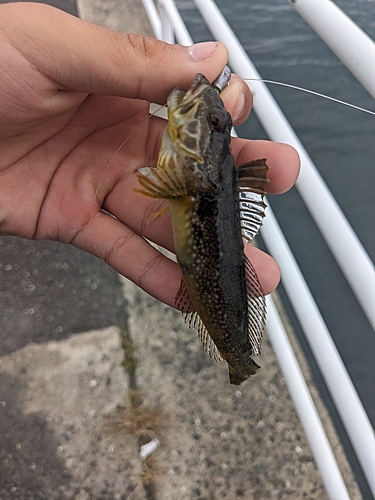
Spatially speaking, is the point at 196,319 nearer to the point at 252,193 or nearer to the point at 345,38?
the point at 252,193

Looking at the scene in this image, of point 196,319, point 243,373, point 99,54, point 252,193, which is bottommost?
point 243,373

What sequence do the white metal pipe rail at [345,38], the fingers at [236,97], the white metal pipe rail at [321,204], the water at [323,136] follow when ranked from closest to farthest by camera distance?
the white metal pipe rail at [345,38] → the white metal pipe rail at [321,204] → the fingers at [236,97] → the water at [323,136]

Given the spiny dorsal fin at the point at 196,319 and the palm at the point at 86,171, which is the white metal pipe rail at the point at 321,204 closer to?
the palm at the point at 86,171

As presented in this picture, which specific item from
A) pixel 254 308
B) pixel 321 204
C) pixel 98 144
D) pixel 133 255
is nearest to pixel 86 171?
pixel 98 144

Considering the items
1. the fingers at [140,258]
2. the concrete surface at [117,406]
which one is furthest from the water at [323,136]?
the fingers at [140,258]

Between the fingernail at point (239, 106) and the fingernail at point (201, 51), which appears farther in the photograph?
the fingernail at point (239, 106)

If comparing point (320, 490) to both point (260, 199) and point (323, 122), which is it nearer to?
point (260, 199)
